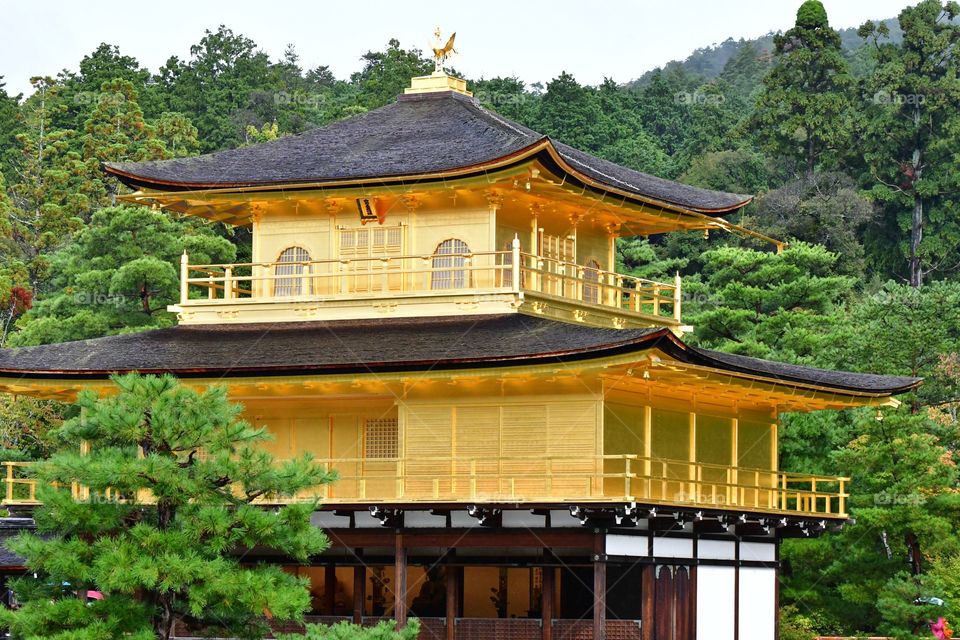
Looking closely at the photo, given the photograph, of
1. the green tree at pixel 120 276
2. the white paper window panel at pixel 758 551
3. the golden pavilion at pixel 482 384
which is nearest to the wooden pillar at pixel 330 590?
the golden pavilion at pixel 482 384

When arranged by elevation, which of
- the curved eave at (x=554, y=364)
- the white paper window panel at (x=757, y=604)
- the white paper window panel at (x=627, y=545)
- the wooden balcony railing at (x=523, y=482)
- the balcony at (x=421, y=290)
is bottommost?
the white paper window panel at (x=757, y=604)

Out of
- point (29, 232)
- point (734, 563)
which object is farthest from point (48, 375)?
point (29, 232)

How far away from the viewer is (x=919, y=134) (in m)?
82.3

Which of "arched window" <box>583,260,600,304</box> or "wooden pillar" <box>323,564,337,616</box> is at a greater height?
"arched window" <box>583,260,600,304</box>

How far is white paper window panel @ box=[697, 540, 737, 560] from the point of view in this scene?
38.1m

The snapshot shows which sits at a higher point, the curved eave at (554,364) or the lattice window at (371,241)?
the lattice window at (371,241)

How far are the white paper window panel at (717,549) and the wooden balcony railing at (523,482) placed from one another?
33.4 inches

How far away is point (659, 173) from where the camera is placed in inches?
3652

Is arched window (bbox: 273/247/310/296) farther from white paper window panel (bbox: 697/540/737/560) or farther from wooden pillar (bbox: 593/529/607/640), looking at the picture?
white paper window panel (bbox: 697/540/737/560)

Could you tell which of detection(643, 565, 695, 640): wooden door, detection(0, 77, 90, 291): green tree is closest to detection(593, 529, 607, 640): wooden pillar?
detection(643, 565, 695, 640): wooden door

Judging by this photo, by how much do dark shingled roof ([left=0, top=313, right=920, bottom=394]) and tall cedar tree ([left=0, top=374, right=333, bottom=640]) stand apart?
15.1 feet

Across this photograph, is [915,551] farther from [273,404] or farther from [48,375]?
[48,375]

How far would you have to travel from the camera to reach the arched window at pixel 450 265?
3931 centimetres

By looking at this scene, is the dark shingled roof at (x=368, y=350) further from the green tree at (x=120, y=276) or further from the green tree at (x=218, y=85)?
the green tree at (x=218, y=85)
